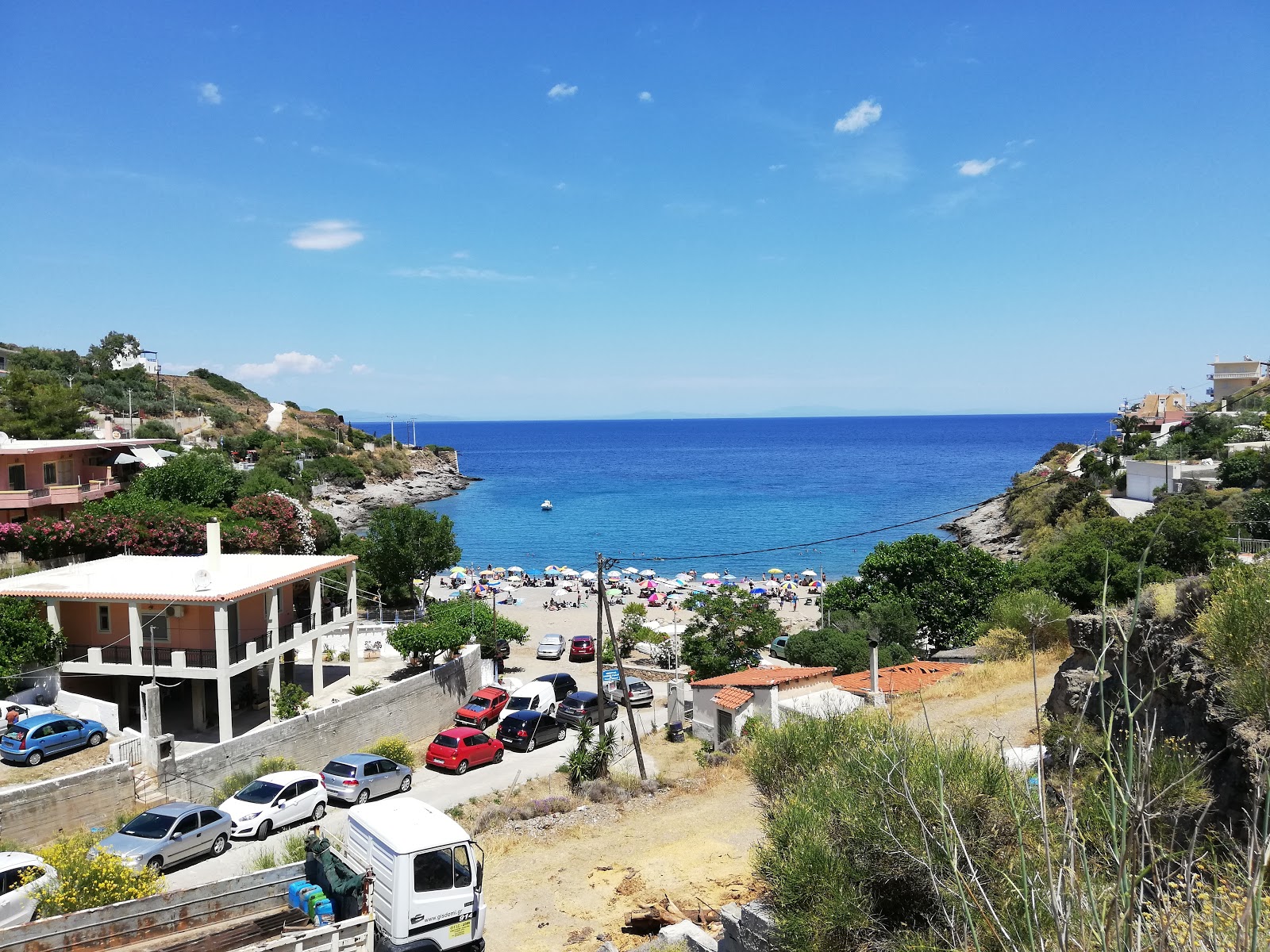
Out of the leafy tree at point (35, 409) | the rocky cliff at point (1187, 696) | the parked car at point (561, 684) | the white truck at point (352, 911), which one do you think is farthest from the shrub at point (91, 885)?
the leafy tree at point (35, 409)

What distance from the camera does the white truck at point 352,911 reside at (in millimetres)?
→ 8039

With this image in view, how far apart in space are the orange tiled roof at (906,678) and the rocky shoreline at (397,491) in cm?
4714

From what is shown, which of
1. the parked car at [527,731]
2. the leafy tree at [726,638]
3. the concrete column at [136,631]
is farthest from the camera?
the leafy tree at [726,638]

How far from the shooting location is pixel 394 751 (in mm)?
21469

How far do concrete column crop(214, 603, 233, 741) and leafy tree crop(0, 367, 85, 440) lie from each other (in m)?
32.7

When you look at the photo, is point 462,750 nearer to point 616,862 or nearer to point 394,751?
point 394,751

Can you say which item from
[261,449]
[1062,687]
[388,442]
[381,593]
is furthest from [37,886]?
[388,442]

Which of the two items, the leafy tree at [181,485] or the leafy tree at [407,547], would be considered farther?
the leafy tree at [407,547]

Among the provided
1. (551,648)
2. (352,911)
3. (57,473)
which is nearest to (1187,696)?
(352,911)

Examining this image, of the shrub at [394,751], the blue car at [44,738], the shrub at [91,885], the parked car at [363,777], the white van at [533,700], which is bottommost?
the white van at [533,700]

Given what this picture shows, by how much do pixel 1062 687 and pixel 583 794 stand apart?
9780mm

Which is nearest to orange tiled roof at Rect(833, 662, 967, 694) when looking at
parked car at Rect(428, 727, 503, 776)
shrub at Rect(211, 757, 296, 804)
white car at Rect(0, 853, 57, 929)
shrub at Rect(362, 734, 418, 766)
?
parked car at Rect(428, 727, 503, 776)

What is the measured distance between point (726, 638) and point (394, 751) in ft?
44.7

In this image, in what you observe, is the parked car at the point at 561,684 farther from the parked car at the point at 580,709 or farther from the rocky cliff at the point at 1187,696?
the rocky cliff at the point at 1187,696
